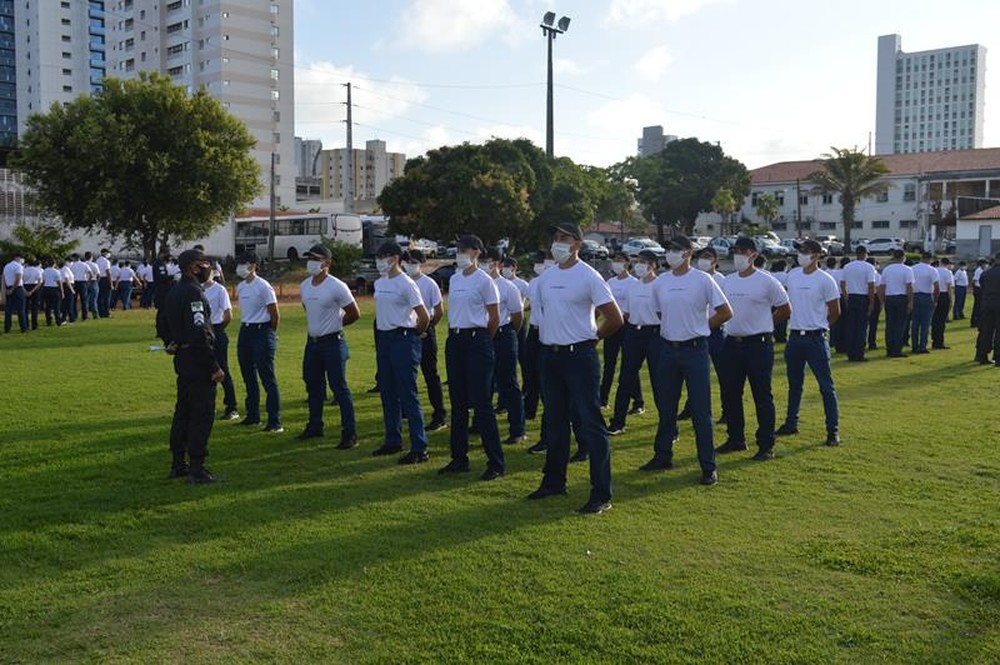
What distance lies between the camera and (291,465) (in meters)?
7.99

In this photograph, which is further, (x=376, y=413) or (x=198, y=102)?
(x=198, y=102)

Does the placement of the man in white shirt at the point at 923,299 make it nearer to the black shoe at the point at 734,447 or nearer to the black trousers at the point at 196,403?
the black shoe at the point at 734,447

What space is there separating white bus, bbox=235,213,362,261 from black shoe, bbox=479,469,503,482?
38734 millimetres

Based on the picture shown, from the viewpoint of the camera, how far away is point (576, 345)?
6551mm

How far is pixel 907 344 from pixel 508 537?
15110 millimetres

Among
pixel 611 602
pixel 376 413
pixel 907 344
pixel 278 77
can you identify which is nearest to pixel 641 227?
pixel 278 77

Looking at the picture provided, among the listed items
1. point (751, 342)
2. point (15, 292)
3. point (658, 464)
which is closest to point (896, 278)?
point (751, 342)

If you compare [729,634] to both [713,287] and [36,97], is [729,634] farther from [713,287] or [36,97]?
[36,97]

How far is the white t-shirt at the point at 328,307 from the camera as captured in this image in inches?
345

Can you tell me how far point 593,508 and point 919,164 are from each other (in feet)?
241

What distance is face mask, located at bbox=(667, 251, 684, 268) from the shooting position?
25.1ft

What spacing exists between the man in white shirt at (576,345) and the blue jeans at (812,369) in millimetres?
3348

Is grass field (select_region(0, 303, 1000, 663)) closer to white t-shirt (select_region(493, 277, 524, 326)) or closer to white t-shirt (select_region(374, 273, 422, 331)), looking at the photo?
white t-shirt (select_region(374, 273, 422, 331))

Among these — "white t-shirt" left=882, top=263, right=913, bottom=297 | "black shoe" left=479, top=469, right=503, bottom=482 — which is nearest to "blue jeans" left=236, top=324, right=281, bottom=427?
"black shoe" left=479, top=469, right=503, bottom=482
